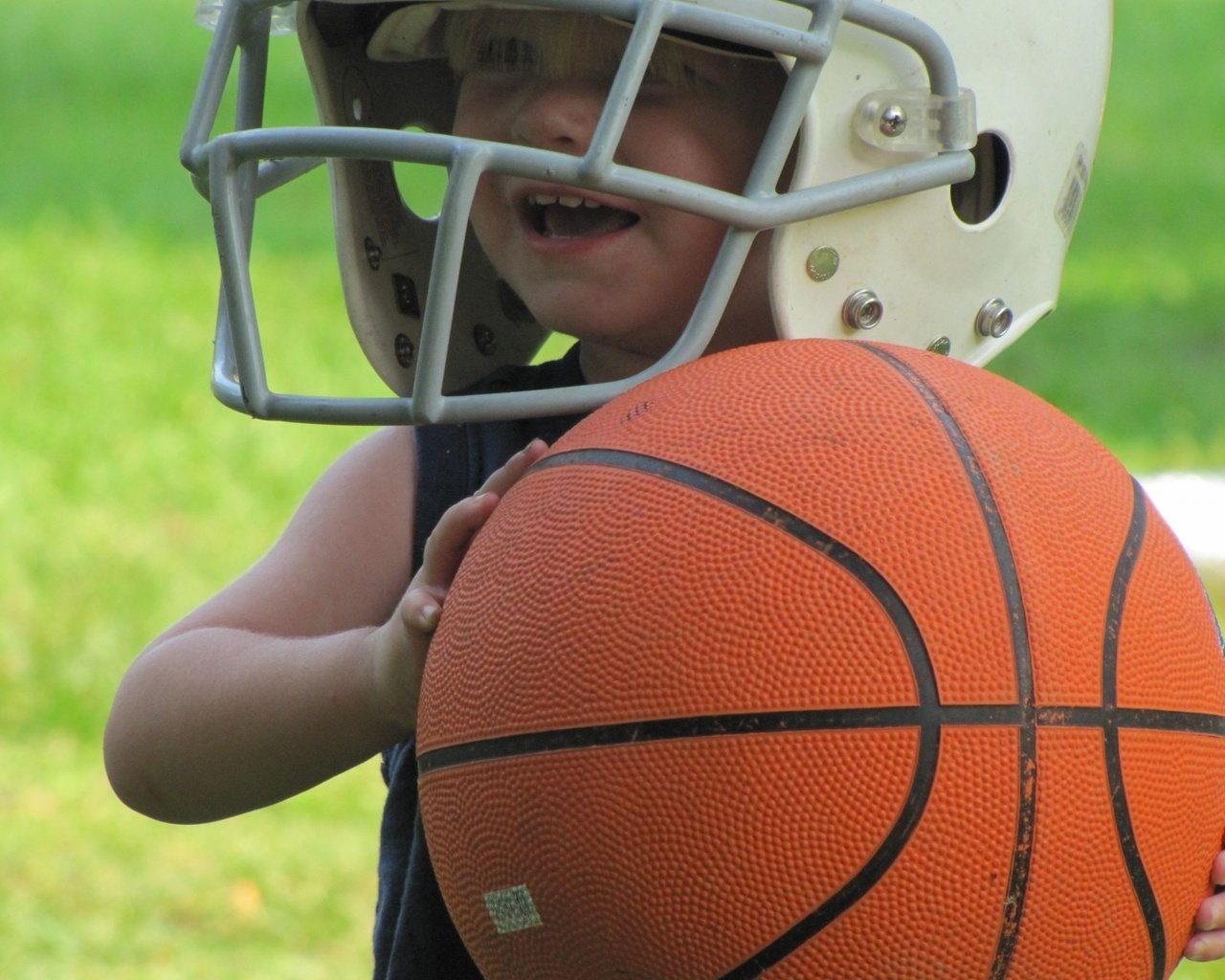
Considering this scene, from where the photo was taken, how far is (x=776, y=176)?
2113 millimetres

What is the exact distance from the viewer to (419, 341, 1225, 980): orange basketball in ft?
5.46

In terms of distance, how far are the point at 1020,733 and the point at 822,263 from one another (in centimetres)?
74

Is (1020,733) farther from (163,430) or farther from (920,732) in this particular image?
(163,430)

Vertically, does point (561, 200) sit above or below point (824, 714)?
above

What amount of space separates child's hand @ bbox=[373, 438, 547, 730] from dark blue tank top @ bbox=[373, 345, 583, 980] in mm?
380

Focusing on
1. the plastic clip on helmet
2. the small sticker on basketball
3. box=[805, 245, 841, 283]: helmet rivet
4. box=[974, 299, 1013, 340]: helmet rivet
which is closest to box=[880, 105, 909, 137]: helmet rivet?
the plastic clip on helmet

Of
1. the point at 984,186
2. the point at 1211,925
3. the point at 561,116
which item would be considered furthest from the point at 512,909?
the point at 984,186

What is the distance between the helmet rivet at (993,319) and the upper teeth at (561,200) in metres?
0.52

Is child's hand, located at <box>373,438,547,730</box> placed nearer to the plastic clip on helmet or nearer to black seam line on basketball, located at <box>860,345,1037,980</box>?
the plastic clip on helmet

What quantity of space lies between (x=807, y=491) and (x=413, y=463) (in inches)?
31.3

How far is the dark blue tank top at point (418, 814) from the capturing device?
235 cm

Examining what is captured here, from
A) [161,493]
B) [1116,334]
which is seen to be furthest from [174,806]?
[1116,334]

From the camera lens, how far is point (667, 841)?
1667 mm

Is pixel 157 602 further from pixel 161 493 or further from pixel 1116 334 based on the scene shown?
pixel 1116 334
